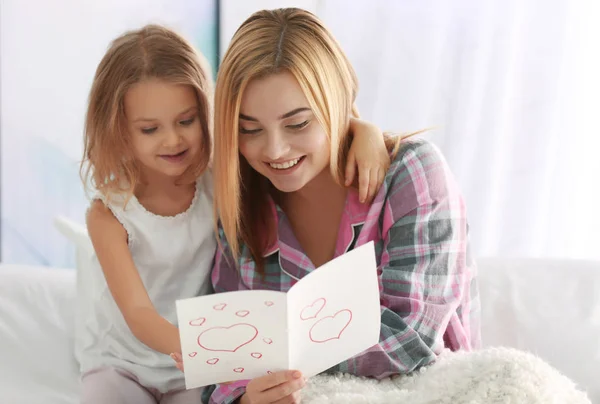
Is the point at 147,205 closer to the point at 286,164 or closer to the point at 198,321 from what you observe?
the point at 286,164

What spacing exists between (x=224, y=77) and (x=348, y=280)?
435mm

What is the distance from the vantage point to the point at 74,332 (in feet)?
5.49

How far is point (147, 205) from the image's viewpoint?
144 cm

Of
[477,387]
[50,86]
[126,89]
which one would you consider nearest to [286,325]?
[477,387]

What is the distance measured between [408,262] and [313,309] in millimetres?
313

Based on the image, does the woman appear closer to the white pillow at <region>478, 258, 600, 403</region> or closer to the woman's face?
the woman's face

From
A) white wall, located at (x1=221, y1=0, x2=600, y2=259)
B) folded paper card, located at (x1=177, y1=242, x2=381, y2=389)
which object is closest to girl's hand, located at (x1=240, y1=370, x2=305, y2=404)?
folded paper card, located at (x1=177, y1=242, x2=381, y2=389)

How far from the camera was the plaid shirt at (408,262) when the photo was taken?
3.87 feet

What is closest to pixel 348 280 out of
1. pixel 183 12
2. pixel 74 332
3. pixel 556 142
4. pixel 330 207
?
pixel 330 207

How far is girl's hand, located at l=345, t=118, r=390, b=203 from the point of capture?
4.19ft

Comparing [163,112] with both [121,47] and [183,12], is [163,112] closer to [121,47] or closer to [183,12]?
[121,47]

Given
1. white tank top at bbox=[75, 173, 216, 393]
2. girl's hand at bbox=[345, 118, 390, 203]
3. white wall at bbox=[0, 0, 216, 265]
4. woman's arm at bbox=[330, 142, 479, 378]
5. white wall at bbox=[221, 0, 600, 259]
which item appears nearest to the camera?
woman's arm at bbox=[330, 142, 479, 378]

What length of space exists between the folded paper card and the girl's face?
0.47 m

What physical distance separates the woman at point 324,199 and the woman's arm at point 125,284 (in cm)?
14
